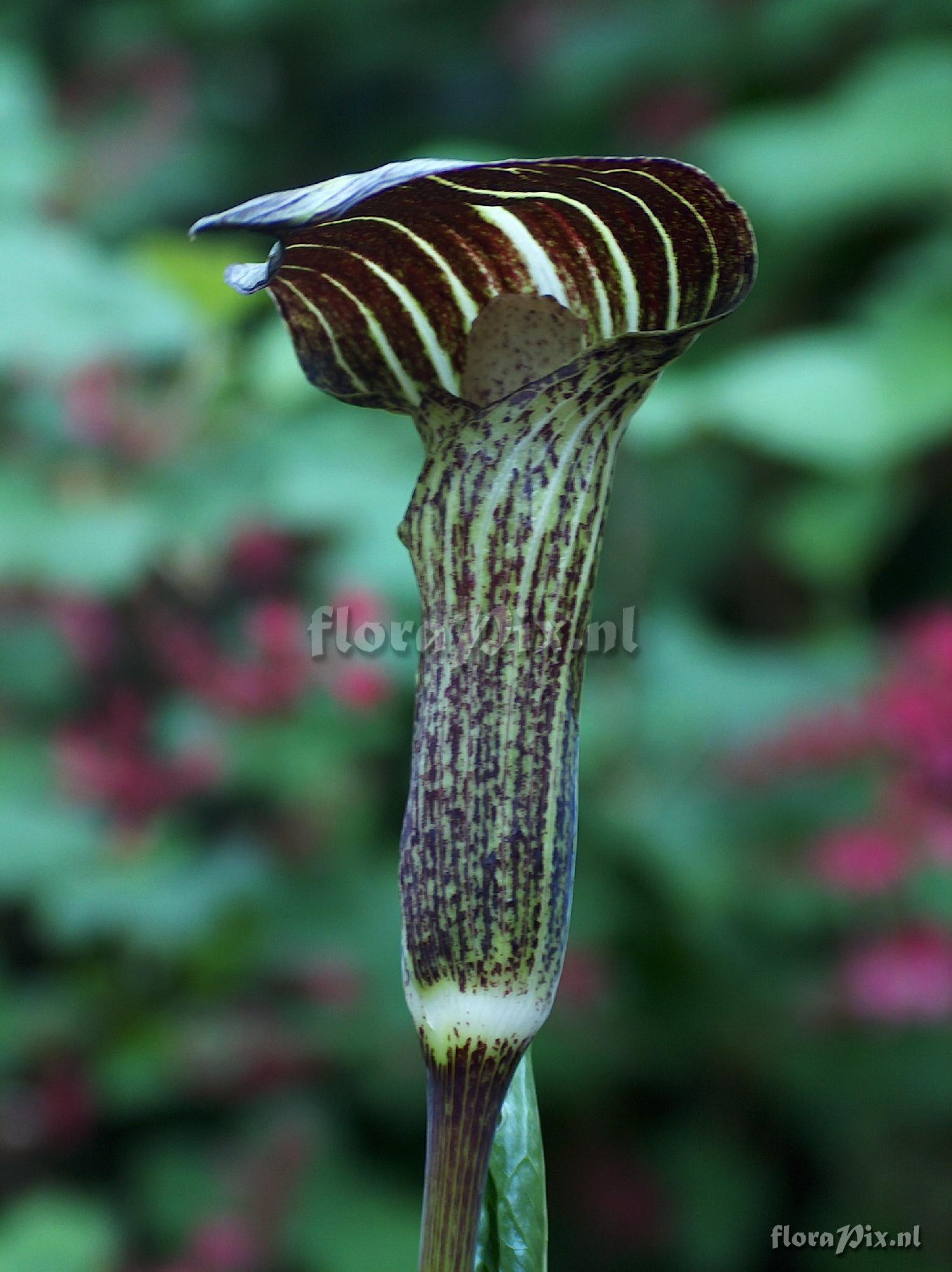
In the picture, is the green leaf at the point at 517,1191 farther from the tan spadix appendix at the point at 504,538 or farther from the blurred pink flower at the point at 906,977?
the blurred pink flower at the point at 906,977

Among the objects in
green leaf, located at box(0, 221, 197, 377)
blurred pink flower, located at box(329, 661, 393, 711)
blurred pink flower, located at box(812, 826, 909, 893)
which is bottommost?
blurred pink flower, located at box(812, 826, 909, 893)

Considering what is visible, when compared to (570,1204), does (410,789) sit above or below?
above

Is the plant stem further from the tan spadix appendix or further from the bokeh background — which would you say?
the bokeh background

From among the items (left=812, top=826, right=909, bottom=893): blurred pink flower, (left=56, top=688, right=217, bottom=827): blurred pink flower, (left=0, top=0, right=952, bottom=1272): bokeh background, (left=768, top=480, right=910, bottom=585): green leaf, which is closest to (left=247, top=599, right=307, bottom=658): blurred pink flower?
(left=0, top=0, right=952, bottom=1272): bokeh background

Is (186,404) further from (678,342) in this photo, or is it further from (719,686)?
(678,342)

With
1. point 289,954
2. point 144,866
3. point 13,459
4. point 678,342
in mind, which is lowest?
point 289,954

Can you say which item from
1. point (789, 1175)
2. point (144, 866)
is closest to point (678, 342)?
point (144, 866)

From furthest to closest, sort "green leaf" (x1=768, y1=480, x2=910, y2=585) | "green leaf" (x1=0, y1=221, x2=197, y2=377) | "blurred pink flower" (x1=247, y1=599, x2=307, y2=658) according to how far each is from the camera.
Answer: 1. "green leaf" (x1=768, y1=480, x2=910, y2=585)
2. "blurred pink flower" (x1=247, y1=599, x2=307, y2=658)
3. "green leaf" (x1=0, y1=221, x2=197, y2=377)
